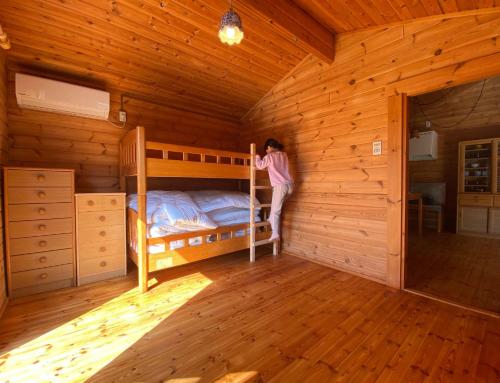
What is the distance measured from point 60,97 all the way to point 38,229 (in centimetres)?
144

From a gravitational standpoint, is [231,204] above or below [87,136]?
below

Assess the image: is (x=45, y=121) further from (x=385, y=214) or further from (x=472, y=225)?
(x=472, y=225)

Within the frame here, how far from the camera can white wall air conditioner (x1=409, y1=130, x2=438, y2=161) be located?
5.01 m

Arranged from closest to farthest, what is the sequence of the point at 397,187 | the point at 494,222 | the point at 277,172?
1. the point at 397,187
2. the point at 277,172
3. the point at 494,222

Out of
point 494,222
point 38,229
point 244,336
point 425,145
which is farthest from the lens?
point 425,145

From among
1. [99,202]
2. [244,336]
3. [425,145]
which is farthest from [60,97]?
[425,145]

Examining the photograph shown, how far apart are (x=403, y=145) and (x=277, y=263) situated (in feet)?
6.63

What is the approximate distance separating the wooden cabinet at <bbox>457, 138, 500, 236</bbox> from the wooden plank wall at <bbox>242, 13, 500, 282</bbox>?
151 inches

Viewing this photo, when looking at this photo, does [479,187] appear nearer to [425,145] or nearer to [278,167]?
[425,145]

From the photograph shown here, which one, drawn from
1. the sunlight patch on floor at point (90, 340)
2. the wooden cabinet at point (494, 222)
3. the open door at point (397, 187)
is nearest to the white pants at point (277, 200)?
the open door at point (397, 187)

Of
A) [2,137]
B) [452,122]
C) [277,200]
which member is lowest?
[277,200]

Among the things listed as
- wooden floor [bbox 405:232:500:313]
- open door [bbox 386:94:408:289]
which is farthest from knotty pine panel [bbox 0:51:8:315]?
wooden floor [bbox 405:232:500:313]

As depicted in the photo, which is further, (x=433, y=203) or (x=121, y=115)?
(x=433, y=203)

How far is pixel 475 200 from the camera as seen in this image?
466 cm
